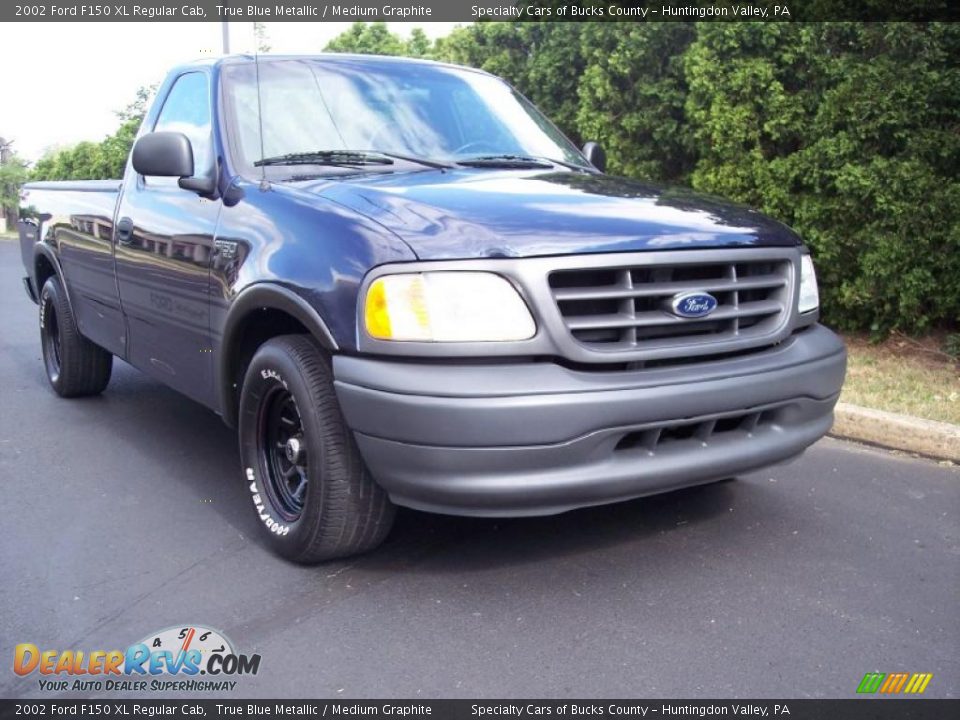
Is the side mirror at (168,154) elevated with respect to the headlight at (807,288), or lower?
elevated

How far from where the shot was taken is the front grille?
303 centimetres

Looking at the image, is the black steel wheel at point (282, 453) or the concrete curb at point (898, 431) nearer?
the black steel wheel at point (282, 453)

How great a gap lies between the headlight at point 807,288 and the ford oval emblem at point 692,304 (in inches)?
24.1

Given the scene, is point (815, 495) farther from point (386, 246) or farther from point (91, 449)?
point (91, 449)

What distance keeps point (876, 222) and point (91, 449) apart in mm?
5145

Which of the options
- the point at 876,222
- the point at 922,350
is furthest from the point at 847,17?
the point at 922,350

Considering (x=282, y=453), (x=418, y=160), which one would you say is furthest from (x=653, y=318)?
(x=282, y=453)

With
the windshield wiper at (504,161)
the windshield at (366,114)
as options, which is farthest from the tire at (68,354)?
the windshield wiper at (504,161)

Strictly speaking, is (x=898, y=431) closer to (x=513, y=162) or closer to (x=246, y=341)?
(x=513, y=162)

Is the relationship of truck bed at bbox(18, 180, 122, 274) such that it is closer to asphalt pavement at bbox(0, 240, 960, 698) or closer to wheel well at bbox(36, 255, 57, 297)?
wheel well at bbox(36, 255, 57, 297)

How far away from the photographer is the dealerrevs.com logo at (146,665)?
2.78m

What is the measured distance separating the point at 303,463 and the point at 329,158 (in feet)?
4.25

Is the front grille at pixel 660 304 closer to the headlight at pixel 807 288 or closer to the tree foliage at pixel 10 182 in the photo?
the headlight at pixel 807 288

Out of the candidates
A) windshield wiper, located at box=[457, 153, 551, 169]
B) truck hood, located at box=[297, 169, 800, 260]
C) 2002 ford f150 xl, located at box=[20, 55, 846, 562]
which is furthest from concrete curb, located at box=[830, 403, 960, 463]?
windshield wiper, located at box=[457, 153, 551, 169]
